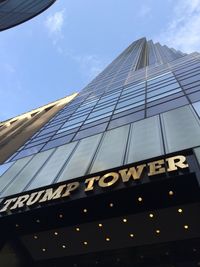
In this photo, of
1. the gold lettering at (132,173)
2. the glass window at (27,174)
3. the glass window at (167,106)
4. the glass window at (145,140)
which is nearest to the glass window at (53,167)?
the glass window at (27,174)

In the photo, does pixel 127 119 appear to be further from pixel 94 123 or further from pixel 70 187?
pixel 70 187

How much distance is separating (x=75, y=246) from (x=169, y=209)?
4.61 meters

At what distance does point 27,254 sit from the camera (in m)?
15.0

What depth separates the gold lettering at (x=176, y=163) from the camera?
37.9ft

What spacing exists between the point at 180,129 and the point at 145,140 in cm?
167

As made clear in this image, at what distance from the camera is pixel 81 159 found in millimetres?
16812

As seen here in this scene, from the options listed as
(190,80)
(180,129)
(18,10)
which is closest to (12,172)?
(180,129)

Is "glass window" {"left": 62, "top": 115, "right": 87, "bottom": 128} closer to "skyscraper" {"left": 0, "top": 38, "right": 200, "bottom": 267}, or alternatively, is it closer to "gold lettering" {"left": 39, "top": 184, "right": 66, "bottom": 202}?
"skyscraper" {"left": 0, "top": 38, "right": 200, "bottom": 267}

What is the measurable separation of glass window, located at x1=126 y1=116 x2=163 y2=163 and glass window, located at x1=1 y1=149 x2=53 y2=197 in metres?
5.51

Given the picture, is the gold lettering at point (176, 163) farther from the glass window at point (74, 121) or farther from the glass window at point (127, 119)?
the glass window at point (74, 121)

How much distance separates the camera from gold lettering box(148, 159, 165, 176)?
11796mm

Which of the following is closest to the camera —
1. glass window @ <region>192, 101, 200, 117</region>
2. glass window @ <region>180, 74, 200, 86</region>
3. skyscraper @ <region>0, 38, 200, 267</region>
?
skyscraper @ <region>0, 38, 200, 267</region>

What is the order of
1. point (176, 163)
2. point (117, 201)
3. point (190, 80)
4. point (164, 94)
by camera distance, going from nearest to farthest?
point (176, 163), point (117, 201), point (164, 94), point (190, 80)

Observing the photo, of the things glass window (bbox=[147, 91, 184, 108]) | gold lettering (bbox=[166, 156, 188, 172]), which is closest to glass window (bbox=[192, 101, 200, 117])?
glass window (bbox=[147, 91, 184, 108])
